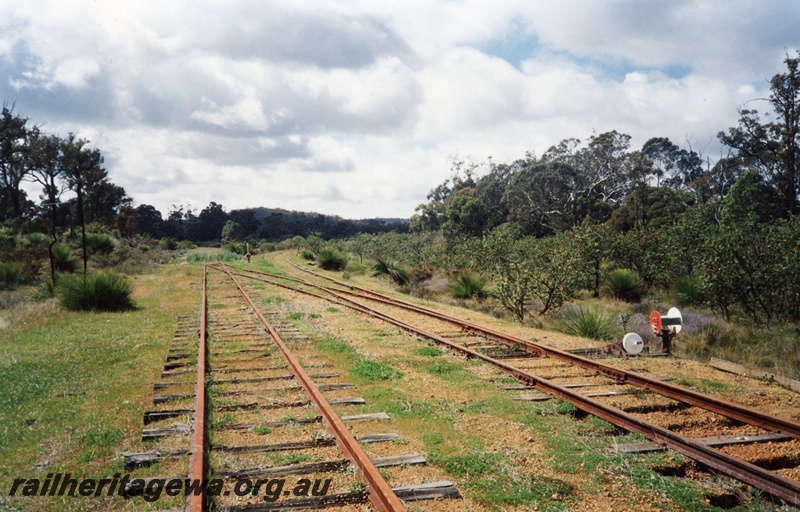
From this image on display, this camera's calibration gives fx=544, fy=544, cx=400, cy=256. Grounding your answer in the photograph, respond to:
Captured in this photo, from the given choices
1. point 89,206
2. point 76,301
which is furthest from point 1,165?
point 76,301

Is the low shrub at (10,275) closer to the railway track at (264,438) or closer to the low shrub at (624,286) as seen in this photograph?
the railway track at (264,438)

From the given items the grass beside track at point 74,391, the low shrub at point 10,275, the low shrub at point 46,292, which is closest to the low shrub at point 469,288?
the grass beside track at point 74,391

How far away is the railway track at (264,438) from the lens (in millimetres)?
4113

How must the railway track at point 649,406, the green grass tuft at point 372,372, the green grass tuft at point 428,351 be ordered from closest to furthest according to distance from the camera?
1. the railway track at point 649,406
2. the green grass tuft at point 372,372
3. the green grass tuft at point 428,351

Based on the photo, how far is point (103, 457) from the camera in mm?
4988

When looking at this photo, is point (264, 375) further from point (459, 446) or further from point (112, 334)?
point (112, 334)

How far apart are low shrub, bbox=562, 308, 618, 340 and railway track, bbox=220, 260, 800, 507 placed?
258 centimetres

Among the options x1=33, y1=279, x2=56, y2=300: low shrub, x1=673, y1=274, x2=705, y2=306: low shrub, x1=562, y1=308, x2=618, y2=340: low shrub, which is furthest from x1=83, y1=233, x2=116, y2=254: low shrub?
x1=673, y1=274, x2=705, y2=306: low shrub

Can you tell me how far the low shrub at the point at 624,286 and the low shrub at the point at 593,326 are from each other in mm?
8762

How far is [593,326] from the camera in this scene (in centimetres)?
1189

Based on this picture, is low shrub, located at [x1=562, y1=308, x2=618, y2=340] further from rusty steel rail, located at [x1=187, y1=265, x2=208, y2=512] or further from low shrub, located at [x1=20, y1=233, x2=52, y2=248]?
low shrub, located at [x1=20, y1=233, x2=52, y2=248]

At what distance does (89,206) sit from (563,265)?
2515 inches

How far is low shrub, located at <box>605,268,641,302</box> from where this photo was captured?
20.7m

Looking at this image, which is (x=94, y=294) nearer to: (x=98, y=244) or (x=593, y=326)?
(x=593, y=326)
